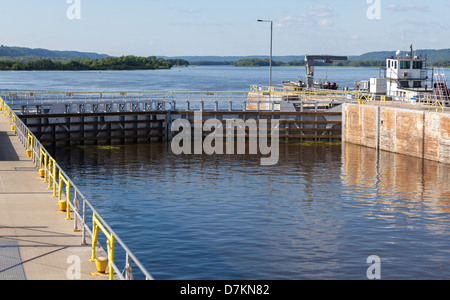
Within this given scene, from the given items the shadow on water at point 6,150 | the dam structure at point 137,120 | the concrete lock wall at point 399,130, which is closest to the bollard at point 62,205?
the shadow on water at point 6,150

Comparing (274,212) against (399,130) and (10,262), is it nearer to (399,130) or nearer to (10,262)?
(10,262)

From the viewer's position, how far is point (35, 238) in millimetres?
15523

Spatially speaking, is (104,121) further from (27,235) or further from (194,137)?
(27,235)

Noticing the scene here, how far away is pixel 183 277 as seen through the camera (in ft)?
61.4

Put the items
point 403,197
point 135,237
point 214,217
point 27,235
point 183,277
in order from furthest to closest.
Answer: point 403,197 < point 214,217 < point 135,237 < point 183,277 < point 27,235

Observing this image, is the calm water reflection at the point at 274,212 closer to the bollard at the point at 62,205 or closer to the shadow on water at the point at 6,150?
the bollard at the point at 62,205

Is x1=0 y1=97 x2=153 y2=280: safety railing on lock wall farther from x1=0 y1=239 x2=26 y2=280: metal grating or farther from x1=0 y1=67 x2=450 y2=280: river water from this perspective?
x1=0 y1=67 x2=450 y2=280: river water

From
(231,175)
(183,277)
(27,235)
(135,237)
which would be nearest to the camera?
(27,235)

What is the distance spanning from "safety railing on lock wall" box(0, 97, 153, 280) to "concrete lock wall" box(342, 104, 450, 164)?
2341cm

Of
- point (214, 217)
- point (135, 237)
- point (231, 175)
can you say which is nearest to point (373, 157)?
point (231, 175)

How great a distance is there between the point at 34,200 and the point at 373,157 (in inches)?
1150

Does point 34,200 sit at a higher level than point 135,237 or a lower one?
higher

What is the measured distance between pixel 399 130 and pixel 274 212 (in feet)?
67.1

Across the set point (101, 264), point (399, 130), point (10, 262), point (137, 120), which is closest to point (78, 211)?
point (10, 262)
